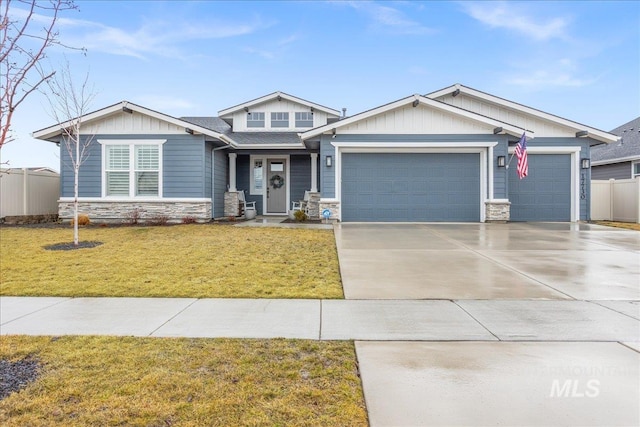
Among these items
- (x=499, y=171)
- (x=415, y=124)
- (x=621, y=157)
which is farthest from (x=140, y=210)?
(x=621, y=157)

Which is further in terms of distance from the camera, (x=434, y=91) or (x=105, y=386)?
(x=434, y=91)

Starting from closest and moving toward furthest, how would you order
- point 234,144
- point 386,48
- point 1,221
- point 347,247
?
1. point 347,247
2. point 1,221
3. point 234,144
4. point 386,48

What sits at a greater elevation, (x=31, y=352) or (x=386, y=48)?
Result: (x=386, y=48)

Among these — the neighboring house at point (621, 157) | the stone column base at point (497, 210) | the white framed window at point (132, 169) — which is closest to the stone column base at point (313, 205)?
the white framed window at point (132, 169)

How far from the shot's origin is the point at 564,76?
2055 cm

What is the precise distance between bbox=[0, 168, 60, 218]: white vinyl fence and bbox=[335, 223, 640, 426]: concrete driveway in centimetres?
1334

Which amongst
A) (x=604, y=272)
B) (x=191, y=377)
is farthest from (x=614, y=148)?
(x=191, y=377)

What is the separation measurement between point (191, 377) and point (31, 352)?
156cm

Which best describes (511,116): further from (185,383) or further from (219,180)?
(185,383)

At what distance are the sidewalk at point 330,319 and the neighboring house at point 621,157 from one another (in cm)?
1886

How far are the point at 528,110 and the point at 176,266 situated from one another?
15084 millimetres

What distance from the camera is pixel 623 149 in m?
20.5

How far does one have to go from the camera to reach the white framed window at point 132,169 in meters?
14.8

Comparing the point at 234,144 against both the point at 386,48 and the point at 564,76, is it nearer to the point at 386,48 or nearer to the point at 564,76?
the point at 386,48
